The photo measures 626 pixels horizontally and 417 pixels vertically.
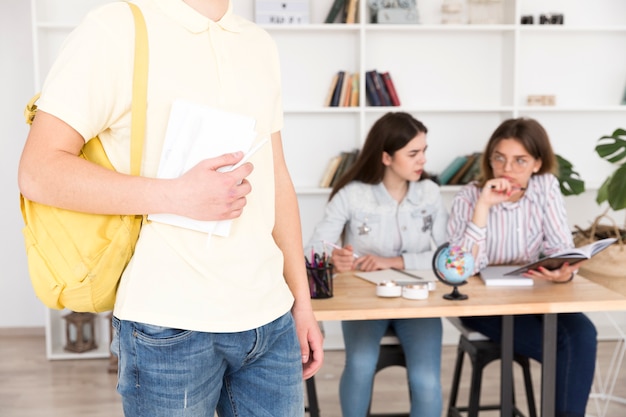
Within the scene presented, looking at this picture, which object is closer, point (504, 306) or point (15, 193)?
point (504, 306)

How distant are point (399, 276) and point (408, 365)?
311mm

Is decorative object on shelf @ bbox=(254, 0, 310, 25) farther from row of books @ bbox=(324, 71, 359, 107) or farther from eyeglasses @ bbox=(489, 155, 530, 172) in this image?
eyeglasses @ bbox=(489, 155, 530, 172)

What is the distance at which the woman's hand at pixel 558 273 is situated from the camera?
8.13 feet

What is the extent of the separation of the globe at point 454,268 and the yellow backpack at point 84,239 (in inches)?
54.0

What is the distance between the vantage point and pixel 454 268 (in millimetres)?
2299

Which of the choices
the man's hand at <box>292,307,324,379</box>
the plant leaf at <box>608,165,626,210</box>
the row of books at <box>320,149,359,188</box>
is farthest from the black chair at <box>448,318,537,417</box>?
the row of books at <box>320,149,359,188</box>

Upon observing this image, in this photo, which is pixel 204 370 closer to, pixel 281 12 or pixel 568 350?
pixel 568 350

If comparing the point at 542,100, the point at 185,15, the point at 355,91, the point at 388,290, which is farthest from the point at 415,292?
the point at 542,100

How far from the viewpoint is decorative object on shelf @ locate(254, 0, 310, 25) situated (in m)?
4.26

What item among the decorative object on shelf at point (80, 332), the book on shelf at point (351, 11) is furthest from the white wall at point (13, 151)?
the book on shelf at point (351, 11)

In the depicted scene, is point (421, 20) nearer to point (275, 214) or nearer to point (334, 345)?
point (334, 345)

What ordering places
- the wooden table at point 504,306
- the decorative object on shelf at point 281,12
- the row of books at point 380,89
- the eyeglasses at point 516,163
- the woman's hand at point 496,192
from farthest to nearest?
the row of books at point 380,89, the decorative object on shelf at point 281,12, the eyeglasses at point 516,163, the woman's hand at point 496,192, the wooden table at point 504,306

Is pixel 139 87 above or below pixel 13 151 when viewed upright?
above

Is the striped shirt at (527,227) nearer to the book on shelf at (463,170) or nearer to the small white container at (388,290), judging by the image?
the small white container at (388,290)
